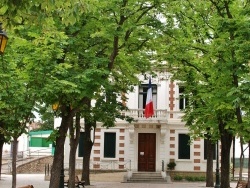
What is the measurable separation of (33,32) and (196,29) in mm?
8259

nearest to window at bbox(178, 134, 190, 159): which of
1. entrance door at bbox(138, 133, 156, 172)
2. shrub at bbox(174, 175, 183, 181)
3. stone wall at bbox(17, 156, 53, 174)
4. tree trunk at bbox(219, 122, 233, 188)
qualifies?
shrub at bbox(174, 175, 183, 181)

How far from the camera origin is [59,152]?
58.8 feet

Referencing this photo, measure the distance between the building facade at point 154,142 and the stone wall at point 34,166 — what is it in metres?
10.1

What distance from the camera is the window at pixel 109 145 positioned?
37344 mm

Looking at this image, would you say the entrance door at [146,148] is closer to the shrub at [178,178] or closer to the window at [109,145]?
→ the window at [109,145]

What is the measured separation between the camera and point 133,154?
1446 inches

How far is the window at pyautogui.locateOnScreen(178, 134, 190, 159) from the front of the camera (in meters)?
36.7

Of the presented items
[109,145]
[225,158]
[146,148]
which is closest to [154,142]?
[146,148]

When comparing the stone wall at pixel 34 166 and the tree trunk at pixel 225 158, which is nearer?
the tree trunk at pixel 225 158

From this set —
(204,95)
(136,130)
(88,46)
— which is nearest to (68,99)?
(88,46)

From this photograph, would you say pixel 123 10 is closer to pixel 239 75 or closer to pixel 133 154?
pixel 239 75

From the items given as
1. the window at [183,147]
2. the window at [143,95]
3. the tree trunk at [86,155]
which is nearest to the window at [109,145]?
the window at [143,95]

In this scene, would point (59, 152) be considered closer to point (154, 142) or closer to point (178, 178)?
point (178, 178)

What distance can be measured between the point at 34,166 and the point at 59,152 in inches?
1235
